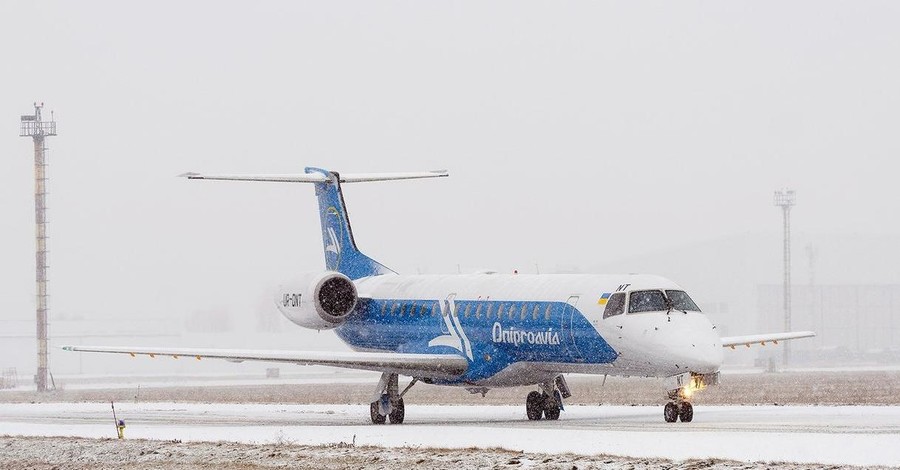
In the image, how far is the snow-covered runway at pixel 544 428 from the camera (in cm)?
2309

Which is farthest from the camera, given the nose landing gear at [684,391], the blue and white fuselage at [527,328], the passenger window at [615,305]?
the passenger window at [615,305]

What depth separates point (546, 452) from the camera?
23.7 metres

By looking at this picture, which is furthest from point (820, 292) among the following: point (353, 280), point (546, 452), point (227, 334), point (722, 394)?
point (546, 452)

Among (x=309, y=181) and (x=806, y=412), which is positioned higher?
(x=309, y=181)

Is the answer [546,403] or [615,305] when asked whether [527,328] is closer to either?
[546,403]

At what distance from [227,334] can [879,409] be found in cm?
10462

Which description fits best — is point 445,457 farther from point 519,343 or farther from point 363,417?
point 363,417

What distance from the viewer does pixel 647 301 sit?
Result: 31750 mm

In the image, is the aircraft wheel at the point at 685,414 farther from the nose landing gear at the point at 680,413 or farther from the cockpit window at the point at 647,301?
the cockpit window at the point at 647,301

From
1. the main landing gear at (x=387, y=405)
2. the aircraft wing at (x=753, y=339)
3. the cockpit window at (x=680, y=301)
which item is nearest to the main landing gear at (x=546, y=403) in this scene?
the main landing gear at (x=387, y=405)

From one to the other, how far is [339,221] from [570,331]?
12.7 m

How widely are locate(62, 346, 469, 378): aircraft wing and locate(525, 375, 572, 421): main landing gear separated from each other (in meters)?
1.83

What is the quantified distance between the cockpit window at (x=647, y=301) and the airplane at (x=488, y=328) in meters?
0.02

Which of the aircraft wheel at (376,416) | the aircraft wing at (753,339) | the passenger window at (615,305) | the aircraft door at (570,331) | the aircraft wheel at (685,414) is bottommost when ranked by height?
the aircraft wheel at (376,416)
